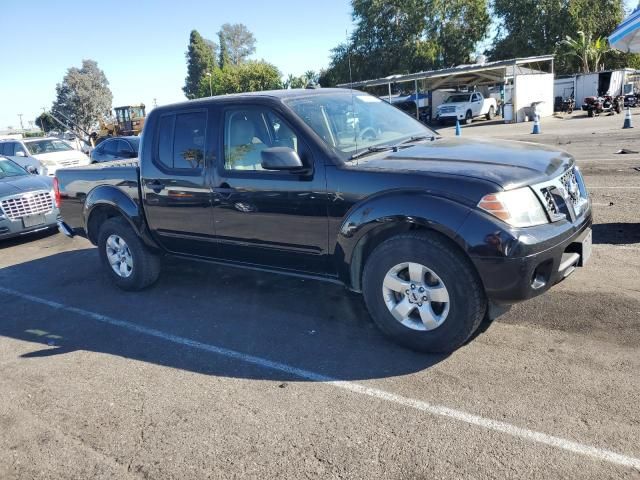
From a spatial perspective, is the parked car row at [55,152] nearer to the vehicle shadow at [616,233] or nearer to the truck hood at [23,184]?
the truck hood at [23,184]

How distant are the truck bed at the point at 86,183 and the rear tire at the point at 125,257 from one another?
381 millimetres

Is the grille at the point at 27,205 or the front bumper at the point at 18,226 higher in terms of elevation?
the grille at the point at 27,205

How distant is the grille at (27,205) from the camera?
851cm

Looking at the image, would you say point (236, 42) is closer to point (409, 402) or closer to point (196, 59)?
point (196, 59)

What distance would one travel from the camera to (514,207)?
A: 339 cm

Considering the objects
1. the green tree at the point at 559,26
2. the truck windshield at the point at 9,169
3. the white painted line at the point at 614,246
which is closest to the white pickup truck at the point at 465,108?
the green tree at the point at 559,26

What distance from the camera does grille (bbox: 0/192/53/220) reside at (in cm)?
851

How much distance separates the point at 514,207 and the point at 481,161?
1.78 feet

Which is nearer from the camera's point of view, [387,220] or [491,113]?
[387,220]

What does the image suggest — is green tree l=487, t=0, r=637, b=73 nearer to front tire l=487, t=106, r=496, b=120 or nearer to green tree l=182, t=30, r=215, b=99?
front tire l=487, t=106, r=496, b=120

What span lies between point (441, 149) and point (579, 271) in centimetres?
205

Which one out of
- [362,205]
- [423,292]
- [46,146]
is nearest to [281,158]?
[362,205]

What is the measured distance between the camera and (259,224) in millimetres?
4543

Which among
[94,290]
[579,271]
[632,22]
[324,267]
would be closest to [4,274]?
[94,290]
